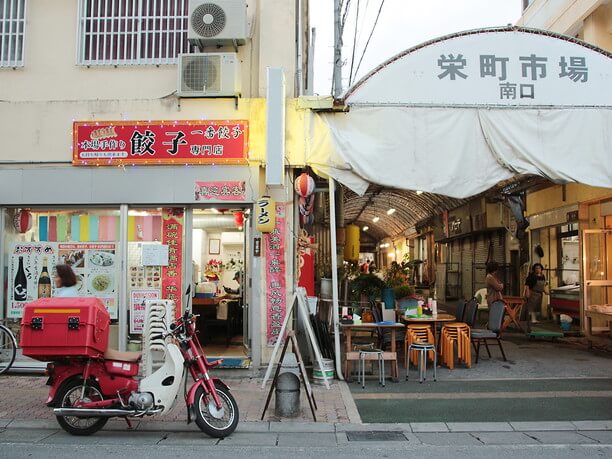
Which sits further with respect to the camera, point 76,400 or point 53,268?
point 53,268

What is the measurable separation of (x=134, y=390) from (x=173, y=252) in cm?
349

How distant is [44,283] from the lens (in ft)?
32.4

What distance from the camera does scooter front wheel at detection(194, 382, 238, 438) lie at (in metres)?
6.26

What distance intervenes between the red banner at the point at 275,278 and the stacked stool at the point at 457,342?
2.95 m

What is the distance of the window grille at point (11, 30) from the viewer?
398 inches

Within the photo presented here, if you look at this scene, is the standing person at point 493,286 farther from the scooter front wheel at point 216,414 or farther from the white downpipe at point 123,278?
the scooter front wheel at point 216,414

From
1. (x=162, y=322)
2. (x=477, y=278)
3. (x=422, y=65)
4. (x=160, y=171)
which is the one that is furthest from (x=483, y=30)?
(x=477, y=278)

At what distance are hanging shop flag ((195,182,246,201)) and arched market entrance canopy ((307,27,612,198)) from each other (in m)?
1.25

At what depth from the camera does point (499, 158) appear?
927 centimetres

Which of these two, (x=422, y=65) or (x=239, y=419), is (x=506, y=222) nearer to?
(x=422, y=65)

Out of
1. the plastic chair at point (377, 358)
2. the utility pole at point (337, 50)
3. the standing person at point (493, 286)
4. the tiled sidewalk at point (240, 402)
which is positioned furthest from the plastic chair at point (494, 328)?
the utility pole at point (337, 50)

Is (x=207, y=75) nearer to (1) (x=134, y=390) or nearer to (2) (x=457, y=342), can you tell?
(1) (x=134, y=390)

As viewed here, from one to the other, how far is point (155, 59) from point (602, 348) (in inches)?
408

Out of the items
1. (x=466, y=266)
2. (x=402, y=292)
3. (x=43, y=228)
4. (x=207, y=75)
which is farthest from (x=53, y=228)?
(x=466, y=266)
